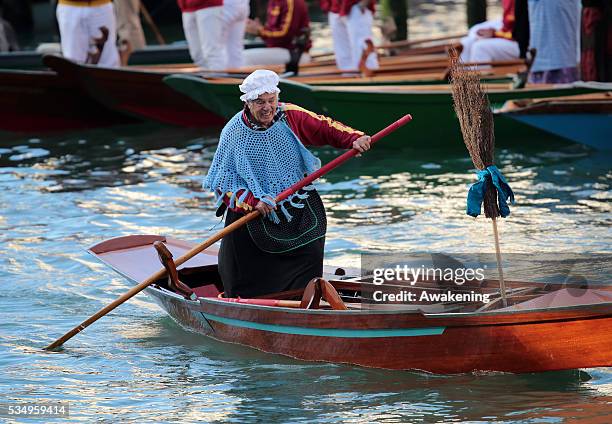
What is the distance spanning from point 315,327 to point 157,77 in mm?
6681

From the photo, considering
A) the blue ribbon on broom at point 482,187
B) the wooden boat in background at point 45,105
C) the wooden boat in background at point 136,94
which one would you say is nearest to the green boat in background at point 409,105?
the wooden boat in background at point 136,94

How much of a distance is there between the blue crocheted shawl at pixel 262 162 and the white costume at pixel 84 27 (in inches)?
242

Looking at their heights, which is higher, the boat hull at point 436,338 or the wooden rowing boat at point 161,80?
the wooden rowing boat at point 161,80

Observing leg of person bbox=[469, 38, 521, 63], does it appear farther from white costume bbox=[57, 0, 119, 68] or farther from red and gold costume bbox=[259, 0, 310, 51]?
white costume bbox=[57, 0, 119, 68]

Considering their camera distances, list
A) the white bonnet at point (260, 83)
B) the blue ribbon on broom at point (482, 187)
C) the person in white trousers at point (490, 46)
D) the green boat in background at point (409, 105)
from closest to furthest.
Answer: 1. the blue ribbon on broom at point (482, 187)
2. the white bonnet at point (260, 83)
3. the green boat in background at point (409, 105)
4. the person in white trousers at point (490, 46)

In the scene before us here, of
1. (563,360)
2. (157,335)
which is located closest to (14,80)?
(157,335)

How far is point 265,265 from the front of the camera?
599cm

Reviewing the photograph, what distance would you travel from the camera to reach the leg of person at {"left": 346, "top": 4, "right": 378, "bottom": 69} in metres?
11.5

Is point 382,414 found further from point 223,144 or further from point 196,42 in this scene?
point 196,42

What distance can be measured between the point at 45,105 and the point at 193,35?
5.82 feet

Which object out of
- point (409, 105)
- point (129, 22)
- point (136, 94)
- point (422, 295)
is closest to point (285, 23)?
Result: point (136, 94)

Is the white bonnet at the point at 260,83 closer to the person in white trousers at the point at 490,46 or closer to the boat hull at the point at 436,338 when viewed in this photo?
the boat hull at the point at 436,338

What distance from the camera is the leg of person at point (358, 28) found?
37.7 ft

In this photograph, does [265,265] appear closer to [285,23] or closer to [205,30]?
[205,30]
